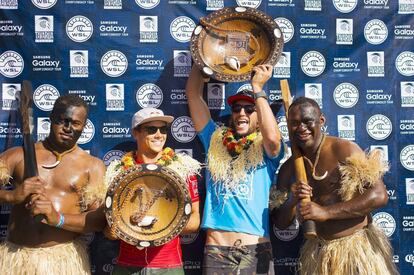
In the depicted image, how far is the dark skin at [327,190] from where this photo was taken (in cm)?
365

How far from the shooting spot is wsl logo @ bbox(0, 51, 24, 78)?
4.51 m

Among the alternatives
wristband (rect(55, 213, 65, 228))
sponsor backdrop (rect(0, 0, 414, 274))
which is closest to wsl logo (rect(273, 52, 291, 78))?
sponsor backdrop (rect(0, 0, 414, 274))

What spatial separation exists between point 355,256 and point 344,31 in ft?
6.52

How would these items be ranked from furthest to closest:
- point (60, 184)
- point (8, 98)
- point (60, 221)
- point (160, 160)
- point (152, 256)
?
point (8, 98)
point (160, 160)
point (60, 184)
point (152, 256)
point (60, 221)

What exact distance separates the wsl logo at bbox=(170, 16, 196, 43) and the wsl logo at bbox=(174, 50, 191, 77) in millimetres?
111

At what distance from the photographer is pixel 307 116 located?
150 inches

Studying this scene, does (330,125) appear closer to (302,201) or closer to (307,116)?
(307,116)

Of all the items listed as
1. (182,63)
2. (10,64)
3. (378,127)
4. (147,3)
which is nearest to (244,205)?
(182,63)

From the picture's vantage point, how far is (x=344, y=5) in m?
4.74

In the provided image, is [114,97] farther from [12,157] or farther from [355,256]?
[355,256]

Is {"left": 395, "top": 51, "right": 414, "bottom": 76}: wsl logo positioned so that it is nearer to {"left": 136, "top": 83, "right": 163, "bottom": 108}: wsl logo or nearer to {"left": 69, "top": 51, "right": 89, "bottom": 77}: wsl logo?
{"left": 136, "top": 83, "right": 163, "bottom": 108}: wsl logo

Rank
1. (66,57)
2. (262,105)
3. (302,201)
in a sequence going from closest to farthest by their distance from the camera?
(302,201)
(262,105)
(66,57)

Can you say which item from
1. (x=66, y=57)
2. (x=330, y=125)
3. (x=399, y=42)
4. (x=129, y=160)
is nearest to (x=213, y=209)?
(x=129, y=160)

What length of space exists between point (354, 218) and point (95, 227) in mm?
1768
